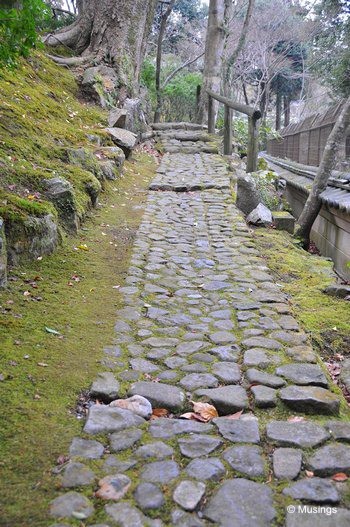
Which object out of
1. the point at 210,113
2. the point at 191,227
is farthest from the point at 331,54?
the point at 191,227

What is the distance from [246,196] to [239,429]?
5.43 meters

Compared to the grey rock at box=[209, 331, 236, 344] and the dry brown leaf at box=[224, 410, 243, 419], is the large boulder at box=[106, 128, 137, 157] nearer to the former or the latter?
the grey rock at box=[209, 331, 236, 344]

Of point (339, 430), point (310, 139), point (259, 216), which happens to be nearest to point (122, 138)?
point (259, 216)

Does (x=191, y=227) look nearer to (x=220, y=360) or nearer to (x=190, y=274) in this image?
(x=190, y=274)

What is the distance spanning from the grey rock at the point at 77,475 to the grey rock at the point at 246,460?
62 cm

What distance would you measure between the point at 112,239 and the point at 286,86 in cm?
3108

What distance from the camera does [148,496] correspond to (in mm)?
1961

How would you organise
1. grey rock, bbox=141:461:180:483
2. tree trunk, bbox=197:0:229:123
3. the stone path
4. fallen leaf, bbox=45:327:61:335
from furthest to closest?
tree trunk, bbox=197:0:229:123, fallen leaf, bbox=45:327:61:335, grey rock, bbox=141:461:180:483, the stone path

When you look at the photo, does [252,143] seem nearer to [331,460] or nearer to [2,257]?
[2,257]

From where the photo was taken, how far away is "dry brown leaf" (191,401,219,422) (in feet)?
8.46

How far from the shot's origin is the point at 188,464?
2.18 m

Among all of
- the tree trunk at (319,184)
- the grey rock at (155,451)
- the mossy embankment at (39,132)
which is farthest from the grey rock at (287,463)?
the tree trunk at (319,184)

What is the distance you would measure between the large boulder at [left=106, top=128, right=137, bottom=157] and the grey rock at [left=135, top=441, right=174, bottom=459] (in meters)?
7.32

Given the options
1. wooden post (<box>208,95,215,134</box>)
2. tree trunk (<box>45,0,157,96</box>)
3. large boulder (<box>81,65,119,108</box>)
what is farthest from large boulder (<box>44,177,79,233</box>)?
wooden post (<box>208,95,215,134</box>)
